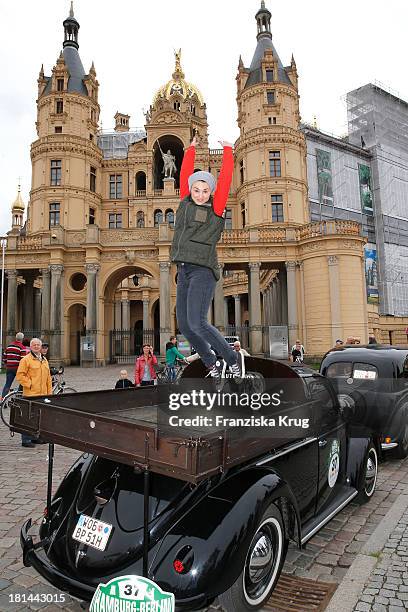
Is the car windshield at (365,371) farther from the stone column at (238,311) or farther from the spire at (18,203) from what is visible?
the spire at (18,203)

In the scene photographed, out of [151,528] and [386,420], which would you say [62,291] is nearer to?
[386,420]

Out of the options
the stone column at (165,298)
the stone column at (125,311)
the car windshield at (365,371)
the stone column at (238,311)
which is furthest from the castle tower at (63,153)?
the car windshield at (365,371)

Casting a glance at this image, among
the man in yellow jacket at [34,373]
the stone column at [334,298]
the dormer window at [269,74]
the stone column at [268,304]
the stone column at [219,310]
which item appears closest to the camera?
the man in yellow jacket at [34,373]

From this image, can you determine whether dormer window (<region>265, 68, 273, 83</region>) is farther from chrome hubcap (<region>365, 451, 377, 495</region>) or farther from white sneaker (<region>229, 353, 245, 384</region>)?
white sneaker (<region>229, 353, 245, 384</region>)

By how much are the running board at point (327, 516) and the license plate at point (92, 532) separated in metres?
1.62

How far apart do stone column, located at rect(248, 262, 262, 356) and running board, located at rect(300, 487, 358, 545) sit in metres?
26.0

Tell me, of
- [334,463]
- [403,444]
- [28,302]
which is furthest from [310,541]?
[28,302]

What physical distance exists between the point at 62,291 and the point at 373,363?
28830 mm

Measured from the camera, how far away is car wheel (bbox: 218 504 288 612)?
2777 mm

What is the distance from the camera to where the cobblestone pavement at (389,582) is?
117 inches

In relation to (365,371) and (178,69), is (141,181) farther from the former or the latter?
(365,371)

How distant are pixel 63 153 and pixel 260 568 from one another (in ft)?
151

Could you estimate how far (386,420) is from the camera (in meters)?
6.63

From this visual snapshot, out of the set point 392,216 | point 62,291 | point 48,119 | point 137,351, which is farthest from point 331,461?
point 392,216
